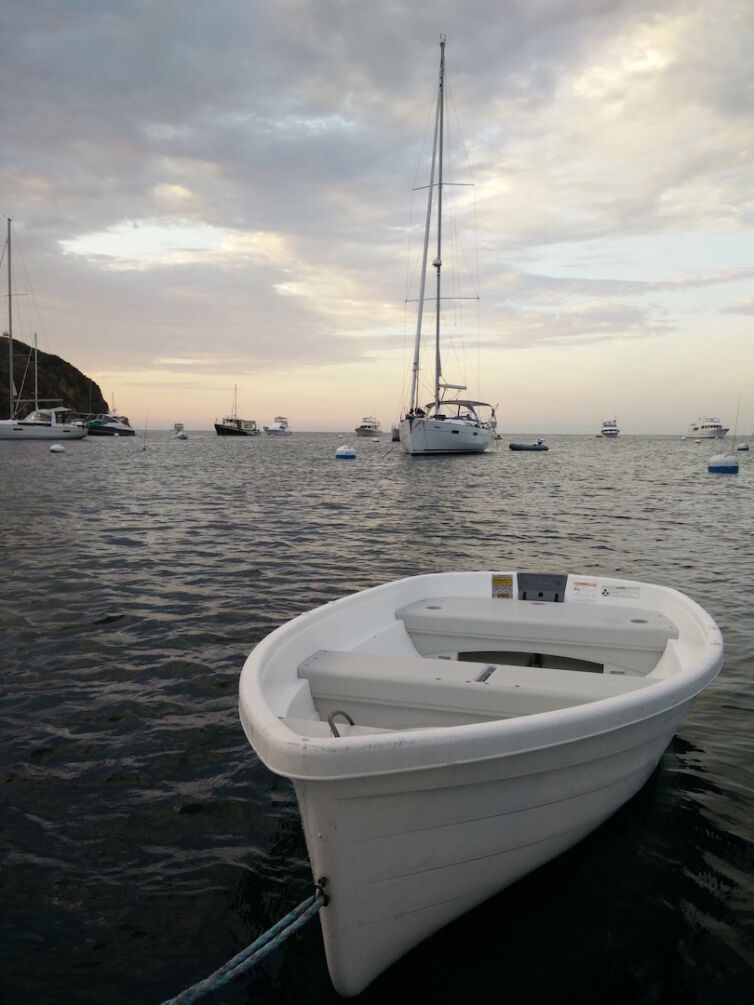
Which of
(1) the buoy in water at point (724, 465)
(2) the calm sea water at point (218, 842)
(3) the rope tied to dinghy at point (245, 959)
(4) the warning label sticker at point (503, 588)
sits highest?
(1) the buoy in water at point (724, 465)

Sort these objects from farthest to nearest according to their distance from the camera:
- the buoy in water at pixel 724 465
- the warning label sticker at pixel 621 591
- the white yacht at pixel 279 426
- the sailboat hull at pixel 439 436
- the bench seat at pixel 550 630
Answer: the white yacht at pixel 279 426 < the sailboat hull at pixel 439 436 < the buoy in water at pixel 724 465 < the warning label sticker at pixel 621 591 < the bench seat at pixel 550 630


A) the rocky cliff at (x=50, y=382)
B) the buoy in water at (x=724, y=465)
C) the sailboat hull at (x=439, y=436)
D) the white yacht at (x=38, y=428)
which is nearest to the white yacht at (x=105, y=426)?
the rocky cliff at (x=50, y=382)

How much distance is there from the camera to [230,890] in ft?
11.6

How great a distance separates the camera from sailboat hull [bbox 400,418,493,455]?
161 feet

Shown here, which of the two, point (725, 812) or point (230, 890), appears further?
point (725, 812)

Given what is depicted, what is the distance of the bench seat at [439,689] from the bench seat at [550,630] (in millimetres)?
1380

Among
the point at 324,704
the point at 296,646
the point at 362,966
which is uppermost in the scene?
the point at 296,646

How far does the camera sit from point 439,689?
3.81m

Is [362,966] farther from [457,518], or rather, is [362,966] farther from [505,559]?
[457,518]

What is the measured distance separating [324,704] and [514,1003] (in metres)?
1.82

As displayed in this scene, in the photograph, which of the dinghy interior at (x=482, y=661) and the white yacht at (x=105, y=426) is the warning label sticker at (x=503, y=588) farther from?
the white yacht at (x=105, y=426)

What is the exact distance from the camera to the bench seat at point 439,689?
12.1 feet

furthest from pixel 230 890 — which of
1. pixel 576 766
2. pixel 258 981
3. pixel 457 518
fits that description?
pixel 457 518

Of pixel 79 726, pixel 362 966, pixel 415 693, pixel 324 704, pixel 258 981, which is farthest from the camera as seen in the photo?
pixel 79 726
